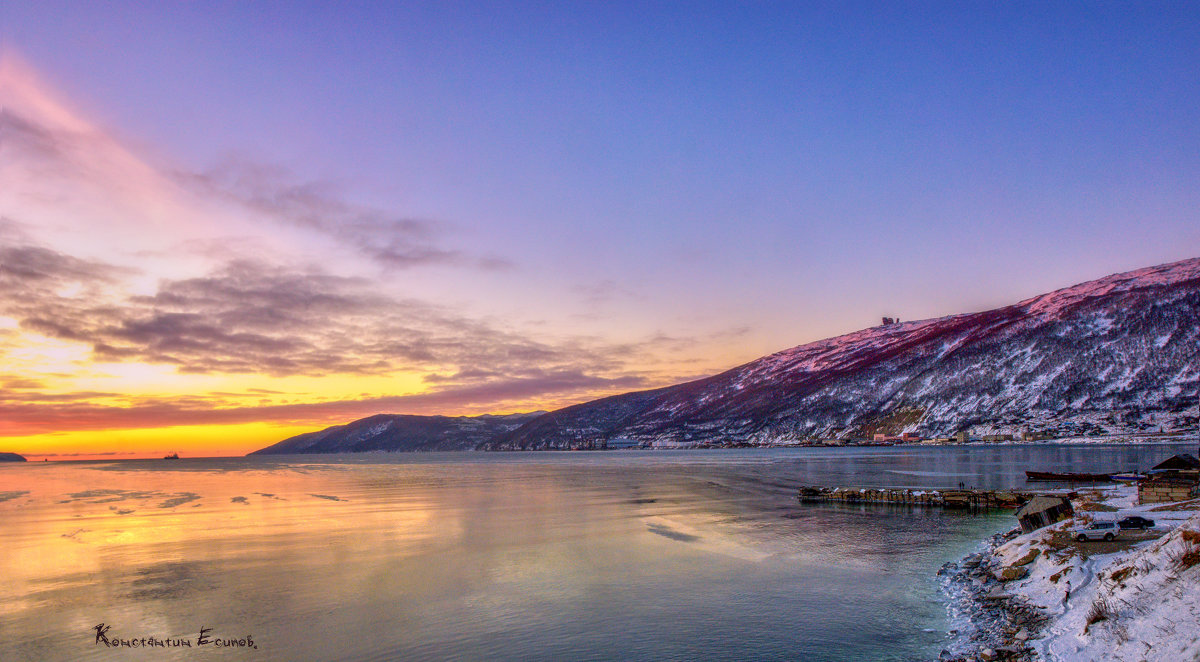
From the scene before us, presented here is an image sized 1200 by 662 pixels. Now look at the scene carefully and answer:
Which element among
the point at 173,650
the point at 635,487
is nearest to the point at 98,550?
the point at 173,650

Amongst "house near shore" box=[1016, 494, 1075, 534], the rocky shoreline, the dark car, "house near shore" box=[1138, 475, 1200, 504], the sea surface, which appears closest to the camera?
the rocky shoreline

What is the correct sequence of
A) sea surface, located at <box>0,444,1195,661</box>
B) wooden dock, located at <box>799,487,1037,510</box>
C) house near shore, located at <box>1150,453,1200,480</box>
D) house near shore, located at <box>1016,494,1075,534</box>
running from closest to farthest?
sea surface, located at <box>0,444,1195,661</box> → house near shore, located at <box>1016,494,1075,534</box> → wooden dock, located at <box>799,487,1037,510</box> → house near shore, located at <box>1150,453,1200,480</box>

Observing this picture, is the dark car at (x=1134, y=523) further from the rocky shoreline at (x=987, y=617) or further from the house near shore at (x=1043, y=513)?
the rocky shoreline at (x=987, y=617)

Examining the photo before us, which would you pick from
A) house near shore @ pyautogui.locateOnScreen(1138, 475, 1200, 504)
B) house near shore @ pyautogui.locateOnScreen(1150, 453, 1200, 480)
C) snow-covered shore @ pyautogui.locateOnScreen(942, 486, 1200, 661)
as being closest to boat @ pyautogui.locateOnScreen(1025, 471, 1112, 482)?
house near shore @ pyautogui.locateOnScreen(1150, 453, 1200, 480)

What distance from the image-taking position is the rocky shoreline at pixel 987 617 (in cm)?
2094

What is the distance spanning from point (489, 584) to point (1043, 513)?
34.3 metres

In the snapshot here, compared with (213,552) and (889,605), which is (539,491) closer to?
(213,552)

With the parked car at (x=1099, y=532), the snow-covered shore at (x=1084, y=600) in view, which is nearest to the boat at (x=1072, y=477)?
the snow-covered shore at (x=1084, y=600)

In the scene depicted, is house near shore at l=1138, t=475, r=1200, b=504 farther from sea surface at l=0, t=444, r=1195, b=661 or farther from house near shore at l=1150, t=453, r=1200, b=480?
house near shore at l=1150, t=453, r=1200, b=480

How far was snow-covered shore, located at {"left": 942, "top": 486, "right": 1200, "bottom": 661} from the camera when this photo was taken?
17.3 metres
